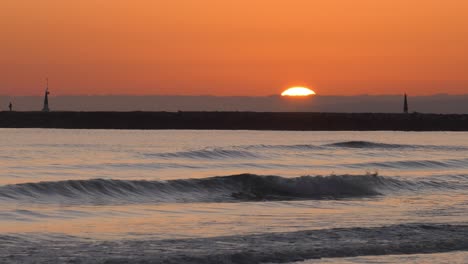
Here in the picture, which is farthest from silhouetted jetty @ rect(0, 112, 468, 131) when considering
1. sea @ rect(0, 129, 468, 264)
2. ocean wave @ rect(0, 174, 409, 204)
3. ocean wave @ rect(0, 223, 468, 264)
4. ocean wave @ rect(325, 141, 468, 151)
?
ocean wave @ rect(0, 223, 468, 264)

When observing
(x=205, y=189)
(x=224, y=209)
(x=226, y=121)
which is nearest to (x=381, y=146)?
(x=205, y=189)

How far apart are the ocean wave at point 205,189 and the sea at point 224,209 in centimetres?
5

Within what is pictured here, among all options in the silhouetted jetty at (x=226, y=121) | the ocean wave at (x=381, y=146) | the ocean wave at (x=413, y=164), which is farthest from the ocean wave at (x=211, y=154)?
the silhouetted jetty at (x=226, y=121)

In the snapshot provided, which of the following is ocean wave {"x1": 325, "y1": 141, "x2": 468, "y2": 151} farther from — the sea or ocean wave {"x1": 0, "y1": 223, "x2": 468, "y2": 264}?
ocean wave {"x1": 0, "y1": 223, "x2": 468, "y2": 264}

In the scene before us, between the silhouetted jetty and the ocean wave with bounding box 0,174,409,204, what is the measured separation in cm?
7510

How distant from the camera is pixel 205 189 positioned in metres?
35.7

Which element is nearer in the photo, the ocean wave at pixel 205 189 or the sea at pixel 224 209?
the sea at pixel 224 209

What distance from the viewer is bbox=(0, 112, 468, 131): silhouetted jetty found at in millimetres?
113938

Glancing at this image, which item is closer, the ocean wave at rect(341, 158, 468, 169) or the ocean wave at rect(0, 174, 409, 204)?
the ocean wave at rect(0, 174, 409, 204)

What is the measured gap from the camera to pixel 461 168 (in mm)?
48781

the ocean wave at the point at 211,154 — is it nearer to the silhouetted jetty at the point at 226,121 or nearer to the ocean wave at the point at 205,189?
the ocean wave at the point at 205,189

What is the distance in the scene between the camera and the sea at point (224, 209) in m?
20.4

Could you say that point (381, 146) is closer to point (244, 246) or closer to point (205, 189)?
point (205, 189)

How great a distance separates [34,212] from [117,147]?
32973 mm
